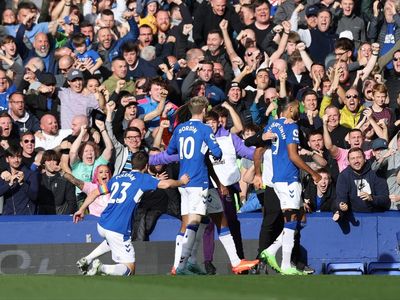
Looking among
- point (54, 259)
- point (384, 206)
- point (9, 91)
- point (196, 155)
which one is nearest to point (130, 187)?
point (196, 155)

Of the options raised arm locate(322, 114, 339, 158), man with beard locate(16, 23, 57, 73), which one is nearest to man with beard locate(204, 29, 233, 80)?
man with beard locate(16, 23, 57, 73)

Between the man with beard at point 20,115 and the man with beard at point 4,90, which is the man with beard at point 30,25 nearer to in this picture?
the man with beard at point 4,90

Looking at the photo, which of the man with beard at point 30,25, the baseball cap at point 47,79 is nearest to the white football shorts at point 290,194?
the baseball cap at point 47,79

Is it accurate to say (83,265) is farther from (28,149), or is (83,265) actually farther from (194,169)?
(28,149)

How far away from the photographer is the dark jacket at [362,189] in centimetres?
1734

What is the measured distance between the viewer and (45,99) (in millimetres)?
20266

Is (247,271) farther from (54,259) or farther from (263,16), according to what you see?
(263,16)

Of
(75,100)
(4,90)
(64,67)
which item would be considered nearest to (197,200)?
(75,100)

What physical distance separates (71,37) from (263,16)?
3033 millimetres

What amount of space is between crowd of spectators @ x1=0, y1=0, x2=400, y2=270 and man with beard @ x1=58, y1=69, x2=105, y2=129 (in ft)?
0.07

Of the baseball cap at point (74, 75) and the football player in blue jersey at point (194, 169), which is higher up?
the baseball cap at point (74, 75)

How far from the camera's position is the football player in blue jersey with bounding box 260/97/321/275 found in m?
16.3

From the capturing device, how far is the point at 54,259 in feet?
57.4

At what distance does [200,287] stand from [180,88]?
6.97 m
